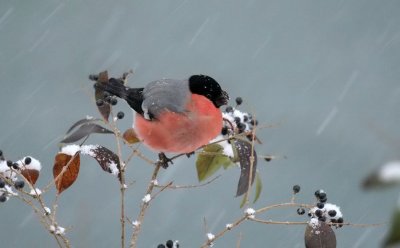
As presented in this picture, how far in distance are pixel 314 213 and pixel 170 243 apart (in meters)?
0.23

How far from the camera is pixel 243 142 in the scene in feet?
2.23

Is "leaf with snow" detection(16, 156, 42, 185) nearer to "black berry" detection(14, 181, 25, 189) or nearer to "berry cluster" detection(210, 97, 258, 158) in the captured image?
"black berry" detection(14, 181, 25, 189)

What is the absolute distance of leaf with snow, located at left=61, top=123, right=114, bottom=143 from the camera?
2.16 ft

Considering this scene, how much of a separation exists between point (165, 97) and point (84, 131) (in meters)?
0.16

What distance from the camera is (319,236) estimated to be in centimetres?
66

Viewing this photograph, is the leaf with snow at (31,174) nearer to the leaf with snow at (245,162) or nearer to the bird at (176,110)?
the bird at (176,110)

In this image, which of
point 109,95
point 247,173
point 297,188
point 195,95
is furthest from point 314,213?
point 109,95

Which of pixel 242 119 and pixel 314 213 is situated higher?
pixel 242 119

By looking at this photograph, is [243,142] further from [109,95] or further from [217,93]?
[109,95]

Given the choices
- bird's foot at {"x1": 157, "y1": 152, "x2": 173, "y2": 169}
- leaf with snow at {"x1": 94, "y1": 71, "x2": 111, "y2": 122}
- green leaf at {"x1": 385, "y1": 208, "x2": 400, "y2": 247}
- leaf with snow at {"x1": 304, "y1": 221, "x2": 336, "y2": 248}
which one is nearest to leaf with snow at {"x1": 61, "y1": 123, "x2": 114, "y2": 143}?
leaf with snow at {"x1": 94, "y1": 71, "x2": 111, "y2": 122}

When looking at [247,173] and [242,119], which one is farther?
[242,119]

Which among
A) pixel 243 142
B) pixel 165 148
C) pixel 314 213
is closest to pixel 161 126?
pixel 165 148

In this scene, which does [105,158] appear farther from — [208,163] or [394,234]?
[394,234]

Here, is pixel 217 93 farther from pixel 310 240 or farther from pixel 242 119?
pixel 310 240
